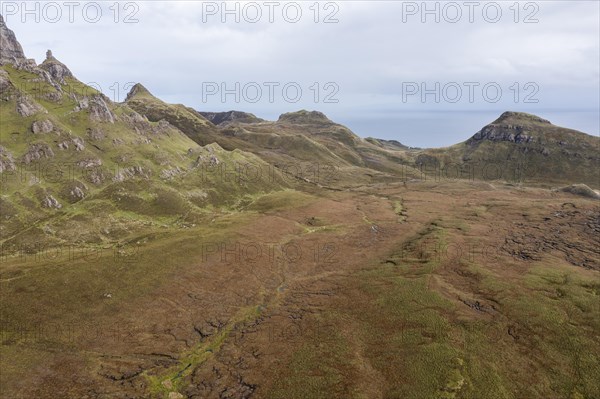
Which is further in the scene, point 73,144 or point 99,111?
point 99,111

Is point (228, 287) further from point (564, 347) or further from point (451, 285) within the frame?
point (564, 347)

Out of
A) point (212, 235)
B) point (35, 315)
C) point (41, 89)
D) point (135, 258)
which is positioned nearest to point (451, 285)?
point (212, 235)

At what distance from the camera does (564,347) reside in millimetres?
61062

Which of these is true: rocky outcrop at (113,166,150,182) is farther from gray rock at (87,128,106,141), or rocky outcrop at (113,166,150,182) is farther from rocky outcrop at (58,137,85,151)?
gray rock at (87,128,106,141)

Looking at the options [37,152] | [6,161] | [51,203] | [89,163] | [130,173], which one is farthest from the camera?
[130,173]

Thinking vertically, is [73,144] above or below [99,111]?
below

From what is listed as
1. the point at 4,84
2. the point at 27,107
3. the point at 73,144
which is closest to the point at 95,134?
the point at 73,144

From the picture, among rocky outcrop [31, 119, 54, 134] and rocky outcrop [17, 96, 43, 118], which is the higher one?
rocky outcrop [17, 96, 43, 118]

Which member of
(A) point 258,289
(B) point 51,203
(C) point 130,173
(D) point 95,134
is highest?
(D) point 95,134

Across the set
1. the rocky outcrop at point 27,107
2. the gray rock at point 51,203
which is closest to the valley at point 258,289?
the gray rock at point 51,203

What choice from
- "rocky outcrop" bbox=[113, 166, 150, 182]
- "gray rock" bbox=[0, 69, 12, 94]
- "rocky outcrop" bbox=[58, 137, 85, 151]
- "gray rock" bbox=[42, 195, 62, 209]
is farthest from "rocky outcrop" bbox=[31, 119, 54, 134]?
"gray rock" bbox=[42, 195, 62, 209]

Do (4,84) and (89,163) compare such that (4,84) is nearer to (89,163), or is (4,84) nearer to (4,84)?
(4,84)

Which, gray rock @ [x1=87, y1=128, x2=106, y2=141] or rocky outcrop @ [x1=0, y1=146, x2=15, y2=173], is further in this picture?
gray rock @ [x1=87, y1=128, x2=106, y2=141]

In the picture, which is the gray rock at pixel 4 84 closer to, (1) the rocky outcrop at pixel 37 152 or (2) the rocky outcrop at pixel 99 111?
(2) the rocky outcrop at pixel 99 111
